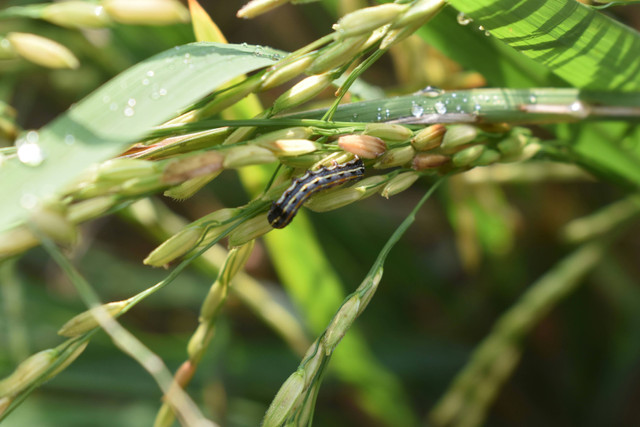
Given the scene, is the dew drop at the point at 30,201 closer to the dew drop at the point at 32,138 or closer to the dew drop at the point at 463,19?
the dew drop at the point at 32,138

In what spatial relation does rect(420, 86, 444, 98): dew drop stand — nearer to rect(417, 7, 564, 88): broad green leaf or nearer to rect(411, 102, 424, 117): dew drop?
rect(411, 102, 424, 117): dew drop

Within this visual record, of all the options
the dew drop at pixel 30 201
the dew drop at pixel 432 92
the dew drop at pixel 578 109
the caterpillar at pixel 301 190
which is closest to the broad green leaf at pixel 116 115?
the dew drop at pixel 30 201

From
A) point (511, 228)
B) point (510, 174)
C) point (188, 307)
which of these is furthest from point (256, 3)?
point (188, 307)

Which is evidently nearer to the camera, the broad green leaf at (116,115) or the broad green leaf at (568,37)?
the broad green leaf at (116,115)

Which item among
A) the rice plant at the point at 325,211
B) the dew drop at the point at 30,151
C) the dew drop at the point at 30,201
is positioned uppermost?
the dew drop at the point at 30,151

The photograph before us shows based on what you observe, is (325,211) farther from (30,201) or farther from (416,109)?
(30,201)

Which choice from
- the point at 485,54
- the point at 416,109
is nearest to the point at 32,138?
the point at 416,109
